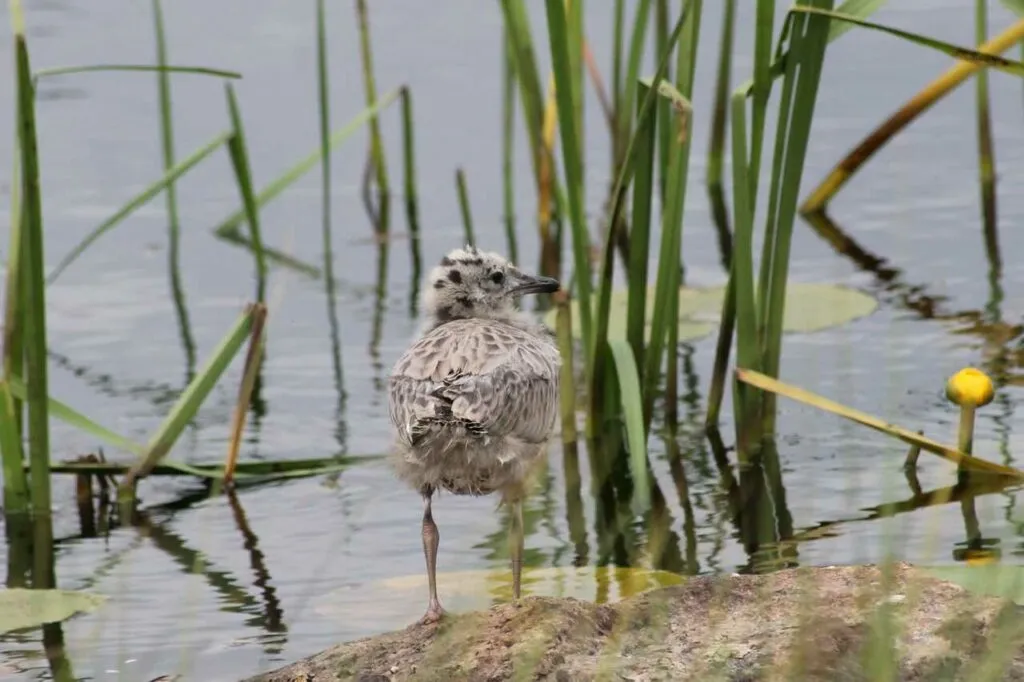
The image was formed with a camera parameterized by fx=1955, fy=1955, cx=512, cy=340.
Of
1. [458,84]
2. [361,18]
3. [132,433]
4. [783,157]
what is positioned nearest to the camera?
[783,157]

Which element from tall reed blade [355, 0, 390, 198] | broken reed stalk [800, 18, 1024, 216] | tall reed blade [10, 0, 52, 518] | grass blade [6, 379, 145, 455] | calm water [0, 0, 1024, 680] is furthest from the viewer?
tall reed blade [355, 0, 390, 198]

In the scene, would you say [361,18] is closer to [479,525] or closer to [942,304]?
[942,304]

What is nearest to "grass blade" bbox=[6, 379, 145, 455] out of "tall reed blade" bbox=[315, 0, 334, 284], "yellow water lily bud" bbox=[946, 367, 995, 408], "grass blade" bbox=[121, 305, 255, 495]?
"grass blade" bbox=[121, 305, 255, 495]

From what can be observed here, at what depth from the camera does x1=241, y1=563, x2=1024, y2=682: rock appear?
4.95 m

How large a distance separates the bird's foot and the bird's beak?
5.29ft

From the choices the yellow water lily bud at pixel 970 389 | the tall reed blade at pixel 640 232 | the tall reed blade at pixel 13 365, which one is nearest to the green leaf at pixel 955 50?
the tall reed blade at pixel 640 232

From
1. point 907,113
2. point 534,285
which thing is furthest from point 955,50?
point 907,113

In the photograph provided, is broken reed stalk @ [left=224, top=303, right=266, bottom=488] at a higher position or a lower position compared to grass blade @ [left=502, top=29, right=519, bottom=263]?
lower

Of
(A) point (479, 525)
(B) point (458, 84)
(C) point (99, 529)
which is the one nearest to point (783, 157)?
(A) point (479, 525)

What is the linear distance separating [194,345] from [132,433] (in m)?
1.42

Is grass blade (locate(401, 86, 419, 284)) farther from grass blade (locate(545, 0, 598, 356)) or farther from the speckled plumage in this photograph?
the speckled plumage

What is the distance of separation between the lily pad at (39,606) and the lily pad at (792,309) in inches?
139

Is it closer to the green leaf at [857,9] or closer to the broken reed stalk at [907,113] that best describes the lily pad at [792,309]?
the broken reed stalk at [907,113]

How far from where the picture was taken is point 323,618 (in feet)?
22.6
